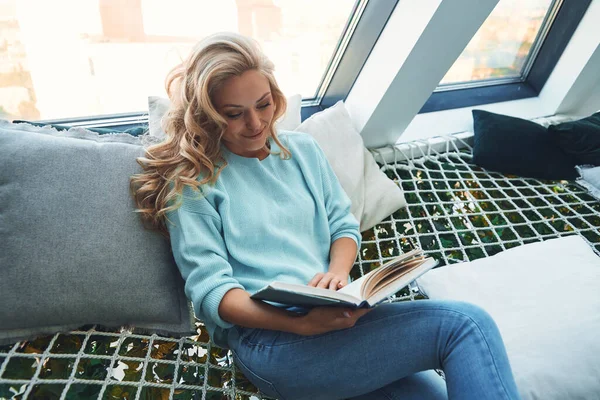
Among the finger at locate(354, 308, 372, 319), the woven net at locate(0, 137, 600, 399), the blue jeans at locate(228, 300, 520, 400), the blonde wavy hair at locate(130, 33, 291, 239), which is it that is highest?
the blonde wavy hair at locate(130, 33, 291, 239)

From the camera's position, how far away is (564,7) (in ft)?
7.29

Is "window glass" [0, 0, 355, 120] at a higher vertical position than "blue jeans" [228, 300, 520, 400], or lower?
higher

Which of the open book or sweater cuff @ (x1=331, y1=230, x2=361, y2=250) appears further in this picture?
sweater cuff @ (x1=331, y1=230, x2=361, y2=250)

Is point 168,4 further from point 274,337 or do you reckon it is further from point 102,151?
point 274,337

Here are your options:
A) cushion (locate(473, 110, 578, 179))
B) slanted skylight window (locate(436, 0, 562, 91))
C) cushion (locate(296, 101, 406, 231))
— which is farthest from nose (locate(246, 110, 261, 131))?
slanted skylight window (locate(436, 0, 562, 91))

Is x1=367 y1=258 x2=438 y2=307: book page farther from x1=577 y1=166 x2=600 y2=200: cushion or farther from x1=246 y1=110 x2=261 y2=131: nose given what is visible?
x1=577 y1=166 x2=600 y2=200: cushion

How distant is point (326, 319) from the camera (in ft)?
3.10

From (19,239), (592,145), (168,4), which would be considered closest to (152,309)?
(19,239)

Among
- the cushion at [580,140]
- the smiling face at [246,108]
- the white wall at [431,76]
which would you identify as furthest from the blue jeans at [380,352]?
the cushion at [580,140]

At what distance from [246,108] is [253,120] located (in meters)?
0.03

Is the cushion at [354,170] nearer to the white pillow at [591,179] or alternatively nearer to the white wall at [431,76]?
the white wall at [431,76]

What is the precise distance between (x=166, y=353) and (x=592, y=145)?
1825 mm

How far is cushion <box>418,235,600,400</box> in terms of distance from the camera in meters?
1.05

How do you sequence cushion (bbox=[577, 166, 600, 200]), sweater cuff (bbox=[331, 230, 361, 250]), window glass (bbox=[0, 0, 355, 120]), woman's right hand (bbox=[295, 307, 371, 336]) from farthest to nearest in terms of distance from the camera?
cushion (bbox=[577, 166, 600, 200])
window glass (bbox=[0, 0, 355, 120])
sweater cuff (bbox=[331, 230, 361, 250])
woman's right hand (bbox=[295, 307, 371, 336])
